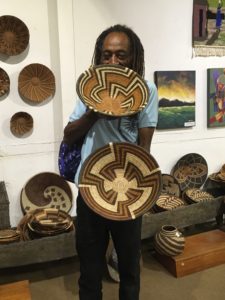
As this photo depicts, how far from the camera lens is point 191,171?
9.73 feet

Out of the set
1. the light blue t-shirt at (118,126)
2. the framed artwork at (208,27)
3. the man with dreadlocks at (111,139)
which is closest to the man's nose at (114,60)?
the man with dreadlocks at (111,139)

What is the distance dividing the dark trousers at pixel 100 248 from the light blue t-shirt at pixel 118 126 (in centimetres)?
23

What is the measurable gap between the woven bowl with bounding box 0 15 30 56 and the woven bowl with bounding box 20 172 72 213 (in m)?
0.88

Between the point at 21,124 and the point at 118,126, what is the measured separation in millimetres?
→ 1351

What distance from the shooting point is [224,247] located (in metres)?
2.29

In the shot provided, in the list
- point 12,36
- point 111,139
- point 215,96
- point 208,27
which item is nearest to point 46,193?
point 12,36

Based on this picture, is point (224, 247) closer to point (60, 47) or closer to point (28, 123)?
point (28, 123)

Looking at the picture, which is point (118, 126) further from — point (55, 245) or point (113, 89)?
point (55, 245)

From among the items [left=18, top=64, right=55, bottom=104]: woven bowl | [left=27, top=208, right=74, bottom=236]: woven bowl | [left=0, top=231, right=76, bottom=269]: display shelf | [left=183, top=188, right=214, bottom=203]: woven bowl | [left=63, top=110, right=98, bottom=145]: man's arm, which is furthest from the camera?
[left=183, top=188, right=214, bottom=203]: woven bowl

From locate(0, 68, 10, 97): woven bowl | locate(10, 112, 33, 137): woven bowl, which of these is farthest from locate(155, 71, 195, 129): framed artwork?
locate(0, 68, 10, 97): woven bowl

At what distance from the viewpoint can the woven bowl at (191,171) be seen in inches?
114

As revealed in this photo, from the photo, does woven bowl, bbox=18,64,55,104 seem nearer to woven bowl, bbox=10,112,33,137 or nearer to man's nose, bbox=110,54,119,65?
woven bowl, bbox=10,112,33,137

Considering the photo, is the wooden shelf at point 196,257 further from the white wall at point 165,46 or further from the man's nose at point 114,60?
the man's nose at point 114,60

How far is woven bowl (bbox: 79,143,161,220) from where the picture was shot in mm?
1278
